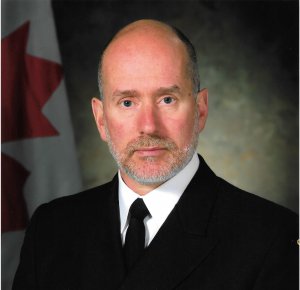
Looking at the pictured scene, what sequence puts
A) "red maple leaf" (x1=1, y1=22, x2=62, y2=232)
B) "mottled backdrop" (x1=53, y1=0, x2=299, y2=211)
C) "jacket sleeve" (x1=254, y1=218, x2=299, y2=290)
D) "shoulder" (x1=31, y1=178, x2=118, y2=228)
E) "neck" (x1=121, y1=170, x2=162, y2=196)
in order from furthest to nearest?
"mottled backdrop" (x1=53, y1=0, x2=299, y2=211) < "red maple leaf" (x1=1, y1=22, x2=62, y2=232) < "shoulder" (x1=31, y1=178, x2=118, y2=228) < "neck" (x1=121, y1=170, x2=162, y2=196) < "jacket sleeve" (x1=254, y1=218, x2=299, y2=290)

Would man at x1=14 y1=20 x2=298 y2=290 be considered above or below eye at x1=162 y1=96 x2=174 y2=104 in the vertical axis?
below

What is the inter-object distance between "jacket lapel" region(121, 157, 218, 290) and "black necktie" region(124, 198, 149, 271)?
0.05 m

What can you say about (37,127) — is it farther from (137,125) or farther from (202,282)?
(202,282)

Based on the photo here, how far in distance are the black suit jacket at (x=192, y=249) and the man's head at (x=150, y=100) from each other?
172mm

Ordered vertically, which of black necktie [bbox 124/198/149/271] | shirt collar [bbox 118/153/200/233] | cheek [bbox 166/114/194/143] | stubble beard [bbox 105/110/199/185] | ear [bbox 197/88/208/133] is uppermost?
ear [bbox 197/88/208/133]

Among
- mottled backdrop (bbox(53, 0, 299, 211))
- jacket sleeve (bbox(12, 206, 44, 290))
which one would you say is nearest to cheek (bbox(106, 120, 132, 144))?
jacket sleeve (bbox(12, 206, 44, 290))

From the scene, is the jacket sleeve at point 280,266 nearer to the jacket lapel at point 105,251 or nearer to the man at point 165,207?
the man at point 165,207

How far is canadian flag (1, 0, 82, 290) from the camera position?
3.09 metres

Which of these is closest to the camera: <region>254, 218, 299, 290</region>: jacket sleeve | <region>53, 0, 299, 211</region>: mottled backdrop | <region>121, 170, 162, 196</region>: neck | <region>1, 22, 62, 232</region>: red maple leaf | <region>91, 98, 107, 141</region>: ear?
<region>254, 218, 299, 290</region>: jacket sleeve

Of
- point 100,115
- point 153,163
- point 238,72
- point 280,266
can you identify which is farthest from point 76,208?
point 238,72

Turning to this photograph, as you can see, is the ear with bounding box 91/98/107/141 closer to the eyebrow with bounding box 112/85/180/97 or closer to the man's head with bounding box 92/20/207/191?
the man's head with bounding box 92/20/207/191

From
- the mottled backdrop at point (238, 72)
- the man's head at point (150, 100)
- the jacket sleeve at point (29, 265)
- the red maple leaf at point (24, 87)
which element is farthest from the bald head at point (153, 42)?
the mottled backdrop at point (238, 72)

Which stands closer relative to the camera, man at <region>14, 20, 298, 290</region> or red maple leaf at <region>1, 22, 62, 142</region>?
man at <region>14, 20, 298, 290</region>

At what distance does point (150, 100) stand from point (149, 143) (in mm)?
145
